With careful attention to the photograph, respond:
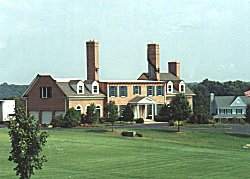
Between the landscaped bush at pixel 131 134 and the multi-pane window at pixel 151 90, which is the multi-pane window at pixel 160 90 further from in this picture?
the landscaped bush at pixel 131 134

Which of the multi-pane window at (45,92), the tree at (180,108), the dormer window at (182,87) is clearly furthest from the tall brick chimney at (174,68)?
the tree at (180,108)

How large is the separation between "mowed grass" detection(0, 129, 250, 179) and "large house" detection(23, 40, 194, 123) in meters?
14.8

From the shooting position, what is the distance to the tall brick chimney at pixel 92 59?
3285 inches

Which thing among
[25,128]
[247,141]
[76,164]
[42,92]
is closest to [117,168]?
[76,164]

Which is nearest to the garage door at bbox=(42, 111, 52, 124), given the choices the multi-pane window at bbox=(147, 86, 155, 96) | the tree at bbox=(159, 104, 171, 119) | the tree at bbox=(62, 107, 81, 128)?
the tree at bbox=(62, 107, 81, 128)

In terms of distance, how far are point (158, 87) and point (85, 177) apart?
5409 cm

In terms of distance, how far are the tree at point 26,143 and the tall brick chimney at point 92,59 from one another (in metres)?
54.9

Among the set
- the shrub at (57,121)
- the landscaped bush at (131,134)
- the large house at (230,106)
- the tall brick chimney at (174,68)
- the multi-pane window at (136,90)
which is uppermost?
the tall brick chimney at (174,68)

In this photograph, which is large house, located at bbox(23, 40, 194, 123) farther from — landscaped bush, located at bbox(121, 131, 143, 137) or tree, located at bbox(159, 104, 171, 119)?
landscaped bush, located at bbox(121, 131, 143, 137)

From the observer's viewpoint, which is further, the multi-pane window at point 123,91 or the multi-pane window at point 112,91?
the multi-pane window at point 123,91

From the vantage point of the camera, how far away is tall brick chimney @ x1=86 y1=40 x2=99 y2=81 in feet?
274

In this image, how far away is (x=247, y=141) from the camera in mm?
61625

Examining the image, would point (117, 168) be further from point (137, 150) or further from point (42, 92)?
point (42, 92)

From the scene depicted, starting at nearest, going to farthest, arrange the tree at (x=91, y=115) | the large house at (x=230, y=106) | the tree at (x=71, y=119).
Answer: the tree at (x=71, y=119) < the tree at (x=91, y=115) < the large house at (x=230, y=106)
